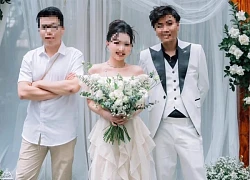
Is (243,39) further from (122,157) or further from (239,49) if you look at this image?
(122,157)

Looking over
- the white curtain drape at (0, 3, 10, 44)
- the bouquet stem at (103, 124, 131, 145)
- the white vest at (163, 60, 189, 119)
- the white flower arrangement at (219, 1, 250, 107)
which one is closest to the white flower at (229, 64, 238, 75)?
the white flower arrangement at (219, 1, 250, 107)

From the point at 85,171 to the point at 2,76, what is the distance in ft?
4.82

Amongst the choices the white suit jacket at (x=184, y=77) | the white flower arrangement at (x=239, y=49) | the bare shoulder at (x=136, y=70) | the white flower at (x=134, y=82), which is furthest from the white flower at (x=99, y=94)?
the white flower arrangement at (x=239, y=49)

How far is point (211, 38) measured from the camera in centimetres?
481

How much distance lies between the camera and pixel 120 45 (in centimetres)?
344

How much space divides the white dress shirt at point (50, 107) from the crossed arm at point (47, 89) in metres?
0.08

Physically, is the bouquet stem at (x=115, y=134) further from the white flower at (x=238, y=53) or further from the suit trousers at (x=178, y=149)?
the white flower at (x=238, y=53)

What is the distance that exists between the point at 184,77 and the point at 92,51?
1448mm

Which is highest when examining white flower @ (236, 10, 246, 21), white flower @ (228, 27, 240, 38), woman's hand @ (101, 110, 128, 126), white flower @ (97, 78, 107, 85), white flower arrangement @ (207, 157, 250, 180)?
white flower @ (236, 10, 246, 21)

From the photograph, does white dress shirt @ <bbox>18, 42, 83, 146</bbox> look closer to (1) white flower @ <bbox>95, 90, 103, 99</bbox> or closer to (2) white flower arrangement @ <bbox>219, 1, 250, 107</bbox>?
(1) white flower @ <bbox>95, 90, 103, 99</bbox>

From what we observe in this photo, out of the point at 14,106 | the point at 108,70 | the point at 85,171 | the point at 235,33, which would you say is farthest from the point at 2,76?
the point at 235,33

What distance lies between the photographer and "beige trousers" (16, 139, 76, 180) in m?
3.65

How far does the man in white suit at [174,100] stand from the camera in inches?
143

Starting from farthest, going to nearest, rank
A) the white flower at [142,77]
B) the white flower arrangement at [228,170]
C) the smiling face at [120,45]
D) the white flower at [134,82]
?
the white flower arrangement at [228,170] → the smiling face at [120,45] → the white flower at [142,77] → the white flower at [134,82]
